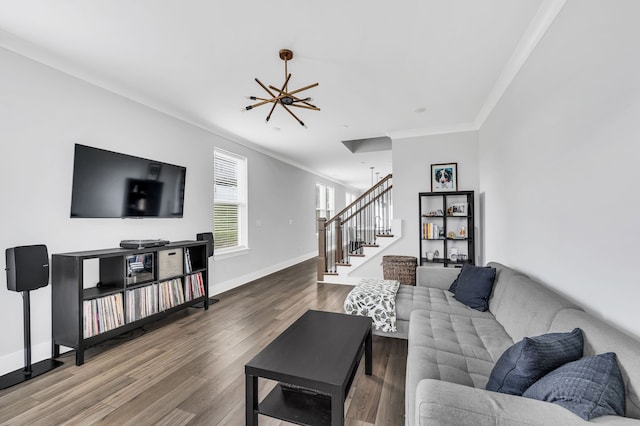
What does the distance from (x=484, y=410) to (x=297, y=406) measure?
1.04m

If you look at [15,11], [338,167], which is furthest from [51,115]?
[338,167]

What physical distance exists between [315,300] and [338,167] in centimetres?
474

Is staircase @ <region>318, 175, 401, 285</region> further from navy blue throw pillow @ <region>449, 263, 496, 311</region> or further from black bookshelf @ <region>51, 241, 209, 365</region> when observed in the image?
black bookshelf @ <region>51, 241, 209, 365</region>

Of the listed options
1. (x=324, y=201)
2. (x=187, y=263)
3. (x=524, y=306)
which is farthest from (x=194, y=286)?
(x=324, y=201)

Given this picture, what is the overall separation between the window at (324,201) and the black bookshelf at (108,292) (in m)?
5.61

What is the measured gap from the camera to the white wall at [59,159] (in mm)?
2371

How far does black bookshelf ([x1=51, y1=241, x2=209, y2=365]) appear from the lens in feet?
8.14

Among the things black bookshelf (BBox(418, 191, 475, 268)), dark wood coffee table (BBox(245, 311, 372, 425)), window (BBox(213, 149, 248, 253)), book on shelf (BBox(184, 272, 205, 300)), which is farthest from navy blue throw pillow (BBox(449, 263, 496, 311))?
window (BBox(213, 149, 248, 253))

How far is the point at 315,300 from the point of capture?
423 cm

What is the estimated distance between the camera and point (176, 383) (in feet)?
7.14

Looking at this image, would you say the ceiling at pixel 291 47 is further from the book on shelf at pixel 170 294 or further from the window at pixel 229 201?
the book on shelf at pixel 170 294

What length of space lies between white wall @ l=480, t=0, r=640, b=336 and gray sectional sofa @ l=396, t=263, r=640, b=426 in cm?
20

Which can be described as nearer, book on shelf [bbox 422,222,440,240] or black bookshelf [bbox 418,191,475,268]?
black bookshelf [bbox 418,191,475,268]

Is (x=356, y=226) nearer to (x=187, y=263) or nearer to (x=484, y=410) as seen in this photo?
(x=187, y=263)
